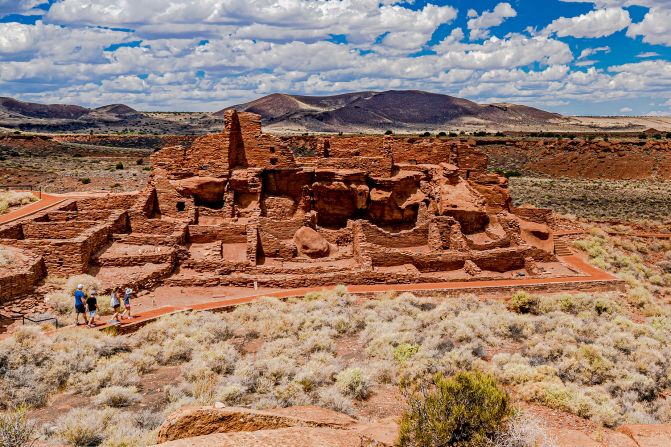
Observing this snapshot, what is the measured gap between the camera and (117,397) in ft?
29.7

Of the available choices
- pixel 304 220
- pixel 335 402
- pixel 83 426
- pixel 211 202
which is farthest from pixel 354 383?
pixel 211 202

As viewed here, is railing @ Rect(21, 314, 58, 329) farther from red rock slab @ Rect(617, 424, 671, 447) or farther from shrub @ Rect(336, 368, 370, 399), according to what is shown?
red rock slab @ Rect(617, 424, 671, 447)

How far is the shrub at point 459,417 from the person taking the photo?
19.6 feet

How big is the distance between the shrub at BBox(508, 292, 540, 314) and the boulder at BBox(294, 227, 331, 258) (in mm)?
7408

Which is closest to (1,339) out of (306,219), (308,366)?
(308,366)

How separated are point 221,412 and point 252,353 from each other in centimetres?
653

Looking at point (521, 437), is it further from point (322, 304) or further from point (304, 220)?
point (304, 220)

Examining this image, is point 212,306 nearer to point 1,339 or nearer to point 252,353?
point 252,353

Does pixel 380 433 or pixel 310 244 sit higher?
pixel 380 433

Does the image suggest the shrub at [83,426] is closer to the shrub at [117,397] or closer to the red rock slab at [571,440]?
the shrub at [117,397]

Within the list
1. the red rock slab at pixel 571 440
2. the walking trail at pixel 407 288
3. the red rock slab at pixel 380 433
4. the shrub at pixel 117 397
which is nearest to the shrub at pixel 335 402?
the red rock slab at pixel 380 433

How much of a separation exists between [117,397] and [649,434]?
8.86 m

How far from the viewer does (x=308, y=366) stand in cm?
1073

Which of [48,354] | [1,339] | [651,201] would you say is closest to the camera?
[48,354]
